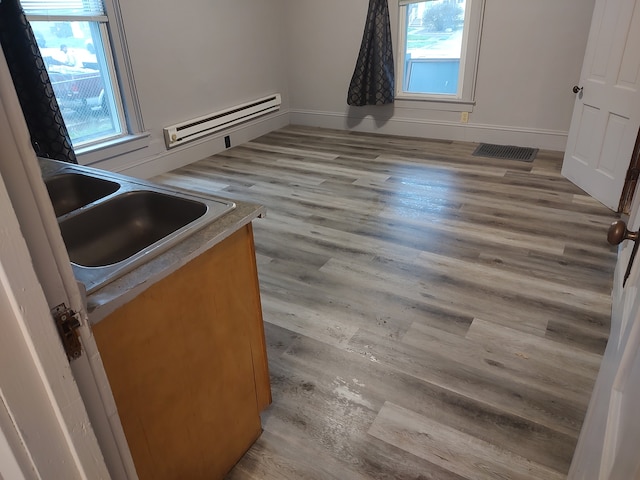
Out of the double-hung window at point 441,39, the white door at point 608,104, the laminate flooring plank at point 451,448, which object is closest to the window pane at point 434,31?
the double-hung window at point 441,39

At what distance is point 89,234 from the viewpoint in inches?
53.6

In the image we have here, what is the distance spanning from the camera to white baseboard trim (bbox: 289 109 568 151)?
176 inches

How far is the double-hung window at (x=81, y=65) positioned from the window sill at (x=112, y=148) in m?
0.05

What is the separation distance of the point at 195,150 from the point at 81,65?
1.30 m

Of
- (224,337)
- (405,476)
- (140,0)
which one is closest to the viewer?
(224,337)

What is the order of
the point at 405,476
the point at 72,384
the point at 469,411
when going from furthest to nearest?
the point at 469,411
the point at 405,476
the point at 72,384

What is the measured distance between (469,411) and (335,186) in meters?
2.43

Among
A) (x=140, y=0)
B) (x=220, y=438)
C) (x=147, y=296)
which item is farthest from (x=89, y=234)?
(x=140, y=0)

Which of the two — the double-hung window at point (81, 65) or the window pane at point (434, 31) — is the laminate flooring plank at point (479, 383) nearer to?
the double-hung window at point (81, 65)

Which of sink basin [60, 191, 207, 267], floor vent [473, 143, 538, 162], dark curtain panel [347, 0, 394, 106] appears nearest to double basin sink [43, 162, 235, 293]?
sink basin [60, 191, 207, 267]

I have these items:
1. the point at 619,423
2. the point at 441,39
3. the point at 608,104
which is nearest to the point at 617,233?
the point at 619,423

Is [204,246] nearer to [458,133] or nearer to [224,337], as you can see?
[224,337]

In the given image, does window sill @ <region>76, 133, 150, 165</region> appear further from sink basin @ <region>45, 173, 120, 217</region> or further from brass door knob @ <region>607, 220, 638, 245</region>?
brass door knob @ <region>607, 220, 638, 245</region>

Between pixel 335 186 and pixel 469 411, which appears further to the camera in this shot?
pixel 335 186
